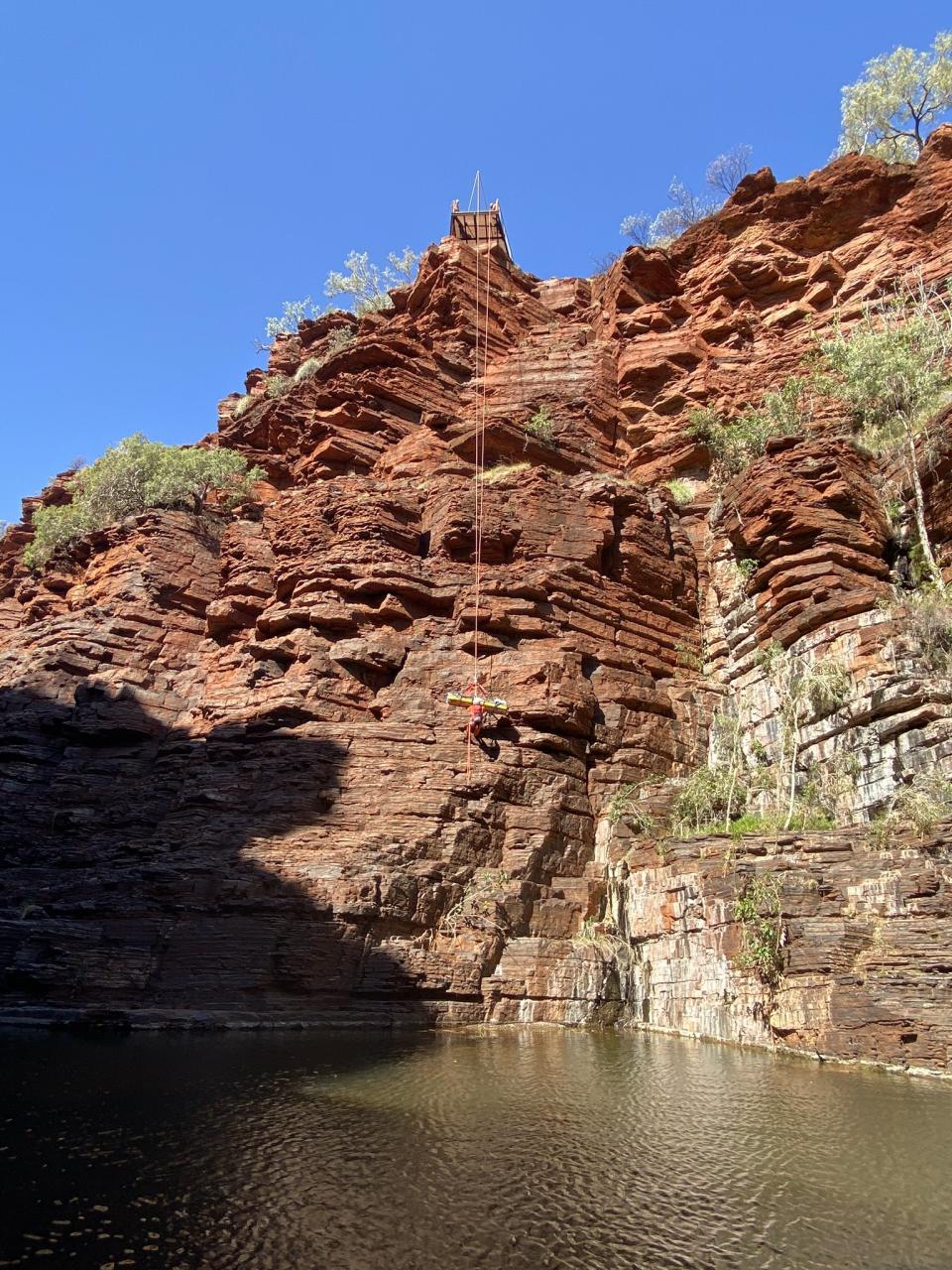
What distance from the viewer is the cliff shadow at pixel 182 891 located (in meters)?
13.0

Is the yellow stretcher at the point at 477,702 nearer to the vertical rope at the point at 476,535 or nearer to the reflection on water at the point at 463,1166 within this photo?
the vertical rope at the point at 476,535

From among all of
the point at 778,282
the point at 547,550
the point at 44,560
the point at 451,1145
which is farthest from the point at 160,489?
the point at 451,1145

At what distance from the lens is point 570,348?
3008cm

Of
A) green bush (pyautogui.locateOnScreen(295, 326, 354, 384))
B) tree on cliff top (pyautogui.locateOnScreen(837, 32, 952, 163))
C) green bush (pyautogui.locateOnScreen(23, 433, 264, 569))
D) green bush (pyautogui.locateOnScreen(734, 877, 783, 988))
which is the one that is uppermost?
tree on cliff top (pyautogui.locateOnScreen(837, 32, 952, 163))

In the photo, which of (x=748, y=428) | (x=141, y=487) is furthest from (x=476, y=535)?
(x=141, y=487)

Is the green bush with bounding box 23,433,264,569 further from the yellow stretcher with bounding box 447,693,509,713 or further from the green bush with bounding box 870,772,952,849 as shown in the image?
the green bush with bounding box 870,772,952,849

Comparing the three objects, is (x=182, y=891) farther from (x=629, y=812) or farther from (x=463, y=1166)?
(x=463, y=1166)

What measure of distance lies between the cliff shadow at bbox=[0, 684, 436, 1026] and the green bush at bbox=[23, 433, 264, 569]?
1140 cm

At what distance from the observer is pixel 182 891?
14.3 metres

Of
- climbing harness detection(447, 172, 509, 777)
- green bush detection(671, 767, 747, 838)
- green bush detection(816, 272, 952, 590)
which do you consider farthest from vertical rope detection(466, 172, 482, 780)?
green bush detection(816, 272, 952, 590)

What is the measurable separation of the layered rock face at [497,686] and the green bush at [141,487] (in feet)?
4.02

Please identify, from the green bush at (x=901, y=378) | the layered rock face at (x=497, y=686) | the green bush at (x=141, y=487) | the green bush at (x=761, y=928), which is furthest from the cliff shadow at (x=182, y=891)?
the green bush at (x=901, y=378)

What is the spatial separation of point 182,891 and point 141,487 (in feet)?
63.0

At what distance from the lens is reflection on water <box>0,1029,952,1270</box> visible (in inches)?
182
